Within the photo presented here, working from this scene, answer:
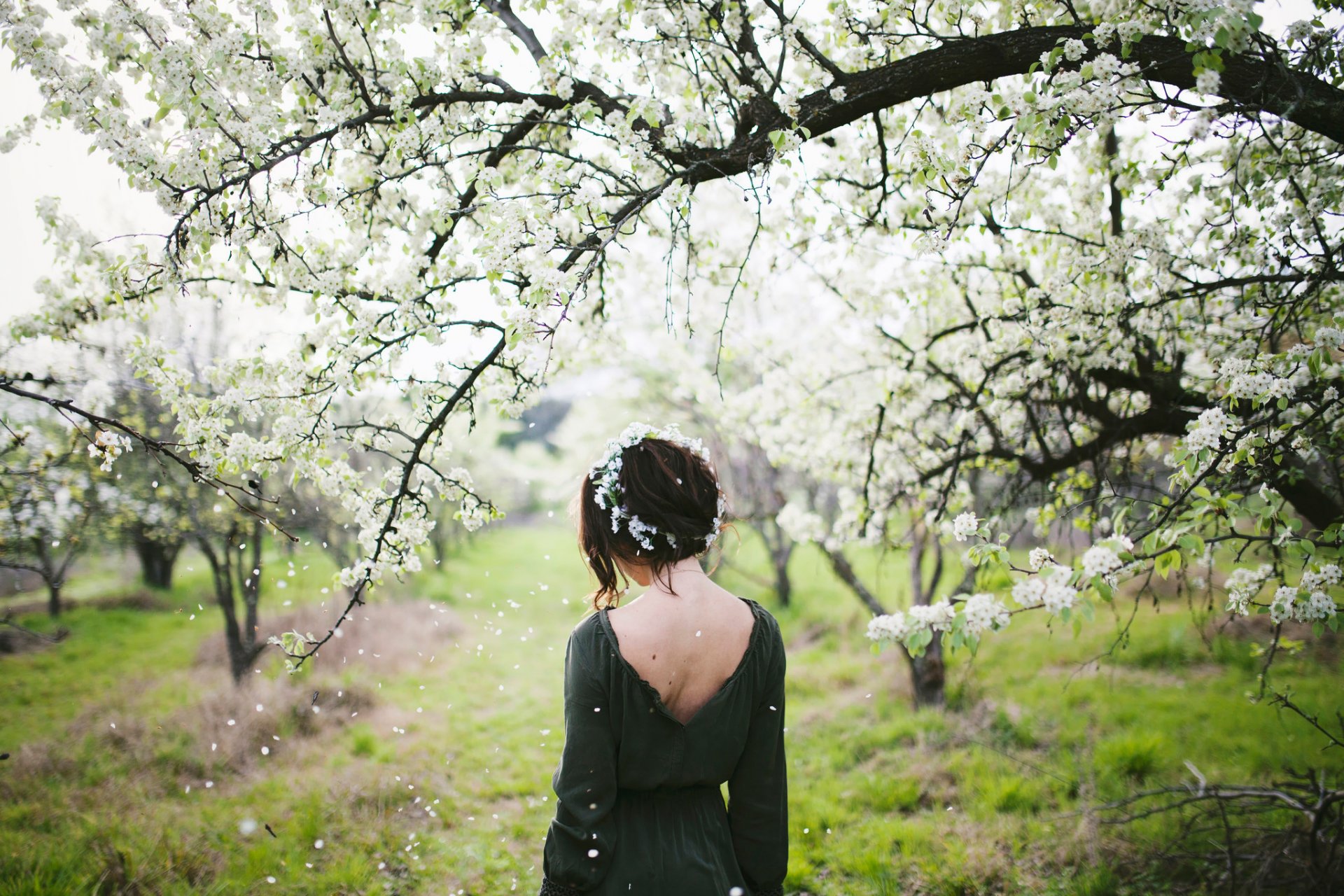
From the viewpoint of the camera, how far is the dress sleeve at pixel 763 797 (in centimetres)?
230

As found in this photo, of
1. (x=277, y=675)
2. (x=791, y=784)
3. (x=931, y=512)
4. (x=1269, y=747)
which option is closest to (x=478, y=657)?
(x=277, y=675)

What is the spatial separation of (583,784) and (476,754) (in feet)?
17.9

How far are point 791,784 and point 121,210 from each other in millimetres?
8267

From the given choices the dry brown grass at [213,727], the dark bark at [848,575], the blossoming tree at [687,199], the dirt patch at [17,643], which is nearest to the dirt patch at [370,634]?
the dry brown grass at [213,727]

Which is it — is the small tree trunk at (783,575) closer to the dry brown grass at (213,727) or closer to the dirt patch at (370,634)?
the dirt patch at (370,634)

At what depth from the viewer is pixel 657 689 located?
212cm

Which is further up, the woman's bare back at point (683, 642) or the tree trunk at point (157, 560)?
the tree trunk at point (157, 560)

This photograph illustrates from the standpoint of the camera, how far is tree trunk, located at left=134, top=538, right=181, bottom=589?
7758 millimetres

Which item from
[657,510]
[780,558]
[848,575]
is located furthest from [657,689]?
[780,558]

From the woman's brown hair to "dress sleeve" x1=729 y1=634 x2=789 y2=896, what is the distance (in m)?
0.48

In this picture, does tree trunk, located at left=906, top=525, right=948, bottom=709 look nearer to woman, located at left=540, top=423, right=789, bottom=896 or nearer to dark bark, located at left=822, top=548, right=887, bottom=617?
dark bark, located at left=822, top=548, right=887, bottom=617

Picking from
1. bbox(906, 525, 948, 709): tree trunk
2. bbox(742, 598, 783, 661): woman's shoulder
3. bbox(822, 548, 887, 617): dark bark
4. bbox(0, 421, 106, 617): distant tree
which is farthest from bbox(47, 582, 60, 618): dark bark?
bbox(906, 525, 948, 709): tree trunk

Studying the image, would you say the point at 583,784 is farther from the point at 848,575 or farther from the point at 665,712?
the point at 848,575

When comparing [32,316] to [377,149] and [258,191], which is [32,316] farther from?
[377,149]
